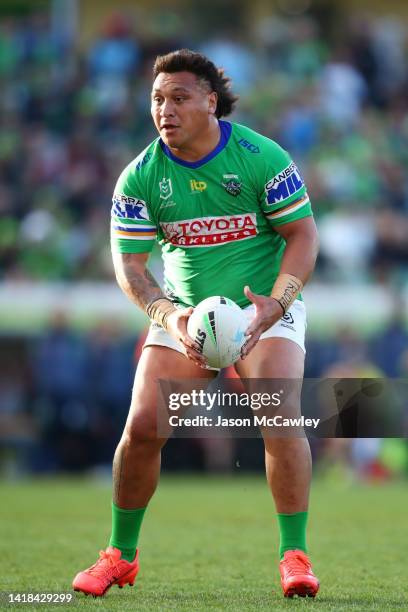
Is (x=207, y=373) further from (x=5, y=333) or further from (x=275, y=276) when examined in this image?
(x=5, y=333)

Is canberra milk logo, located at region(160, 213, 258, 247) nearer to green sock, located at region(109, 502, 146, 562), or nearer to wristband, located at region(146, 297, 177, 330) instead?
wristband, located at region(146, 297, 177, 330)

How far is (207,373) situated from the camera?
5.71 m

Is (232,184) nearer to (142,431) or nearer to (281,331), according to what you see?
(281,331)

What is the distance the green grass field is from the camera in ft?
18.0

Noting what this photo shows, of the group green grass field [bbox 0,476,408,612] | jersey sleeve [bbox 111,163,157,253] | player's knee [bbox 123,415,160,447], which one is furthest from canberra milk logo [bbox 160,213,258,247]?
green grass field [bbox 0,476,408,612]

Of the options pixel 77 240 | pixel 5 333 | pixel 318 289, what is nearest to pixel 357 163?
pixel 318 289

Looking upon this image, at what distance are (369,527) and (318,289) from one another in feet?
21.4

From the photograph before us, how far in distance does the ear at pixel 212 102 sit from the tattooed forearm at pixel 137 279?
0.76 m

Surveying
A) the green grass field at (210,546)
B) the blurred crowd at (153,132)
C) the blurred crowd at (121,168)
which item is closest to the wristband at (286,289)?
the green grass field at (210,546)

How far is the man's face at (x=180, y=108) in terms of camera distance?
5559 millimetres

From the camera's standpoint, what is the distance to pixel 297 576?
5.38 meters

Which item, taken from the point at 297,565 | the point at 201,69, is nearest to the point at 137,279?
the point at 201,69

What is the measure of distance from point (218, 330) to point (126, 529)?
1.18 meters

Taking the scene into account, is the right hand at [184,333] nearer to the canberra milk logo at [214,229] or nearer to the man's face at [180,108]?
the canberra milk logo at [214,229]
